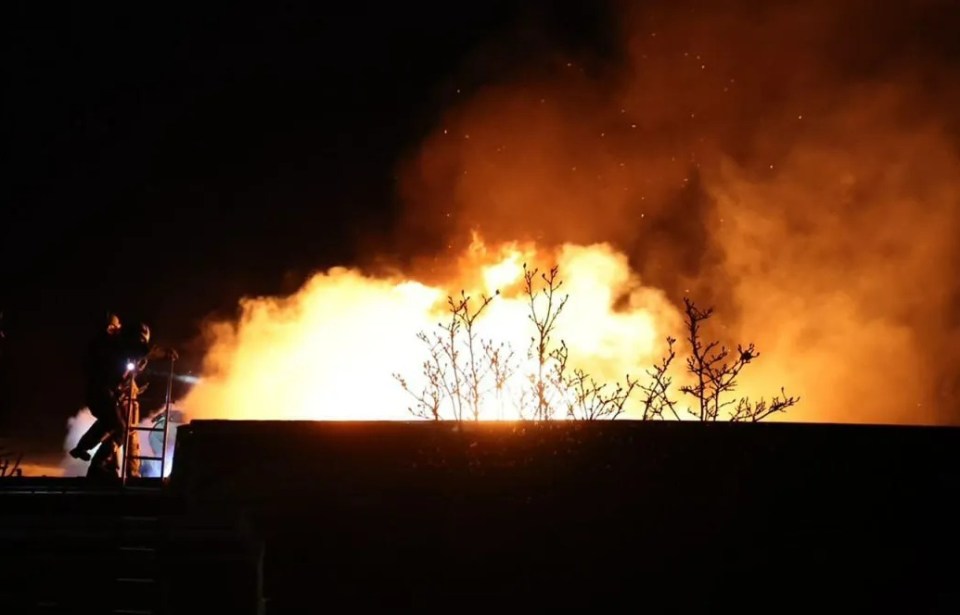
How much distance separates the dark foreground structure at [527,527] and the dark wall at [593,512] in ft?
0.04

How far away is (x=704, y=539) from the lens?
5957 mm

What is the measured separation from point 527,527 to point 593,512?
536mm

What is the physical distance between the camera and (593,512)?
6039 mm

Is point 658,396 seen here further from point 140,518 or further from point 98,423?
point 98,423

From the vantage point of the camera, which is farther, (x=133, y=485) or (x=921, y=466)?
(x=133, y=485)

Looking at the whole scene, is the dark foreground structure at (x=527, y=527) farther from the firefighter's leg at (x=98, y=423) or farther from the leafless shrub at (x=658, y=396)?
the firefighter's leg at (x=98, y=423)

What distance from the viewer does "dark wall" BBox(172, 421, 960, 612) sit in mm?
5895

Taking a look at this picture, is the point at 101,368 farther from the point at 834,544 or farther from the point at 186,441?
the point at 834,544

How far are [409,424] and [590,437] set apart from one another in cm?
145

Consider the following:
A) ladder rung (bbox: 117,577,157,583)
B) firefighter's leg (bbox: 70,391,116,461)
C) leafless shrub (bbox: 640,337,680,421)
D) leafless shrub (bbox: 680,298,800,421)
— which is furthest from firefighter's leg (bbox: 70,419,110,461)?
leafless shrub (bbox: 680,298,800,421)

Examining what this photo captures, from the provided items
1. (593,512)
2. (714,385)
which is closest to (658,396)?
(714,385)

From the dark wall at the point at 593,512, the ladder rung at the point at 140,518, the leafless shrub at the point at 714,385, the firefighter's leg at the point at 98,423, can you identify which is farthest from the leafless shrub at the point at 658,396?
the firefighter's leg at the point at 98,423

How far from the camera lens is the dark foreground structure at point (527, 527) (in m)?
5.90

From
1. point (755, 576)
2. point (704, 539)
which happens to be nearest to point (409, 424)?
point (704, 539)
